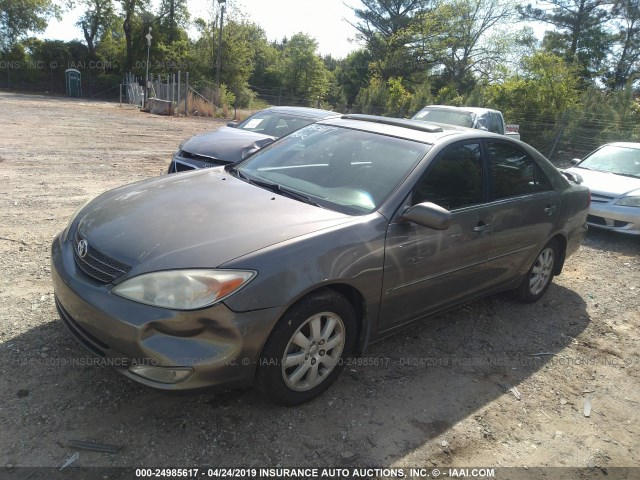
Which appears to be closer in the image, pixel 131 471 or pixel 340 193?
pixel 131 471

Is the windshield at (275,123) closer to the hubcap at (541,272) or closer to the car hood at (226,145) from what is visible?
the car hood at (226,145)

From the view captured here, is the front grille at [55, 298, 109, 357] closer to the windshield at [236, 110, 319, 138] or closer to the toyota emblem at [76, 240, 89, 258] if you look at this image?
the toyota emblem at [76, 240, 89, 258]

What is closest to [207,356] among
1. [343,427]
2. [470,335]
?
[343,427]

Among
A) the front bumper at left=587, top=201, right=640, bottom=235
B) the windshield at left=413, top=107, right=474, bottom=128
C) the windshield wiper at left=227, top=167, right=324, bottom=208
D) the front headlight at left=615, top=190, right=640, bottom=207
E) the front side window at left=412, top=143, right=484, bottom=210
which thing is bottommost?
the front bumper at left=587, top=201, right=640, bottom=235

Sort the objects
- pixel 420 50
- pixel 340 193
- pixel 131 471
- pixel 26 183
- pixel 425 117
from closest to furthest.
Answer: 1. pixel 131 471
2. pixel 340 193
3. pixel 26 183
4. pixel 425 117
5. pixel 420 50

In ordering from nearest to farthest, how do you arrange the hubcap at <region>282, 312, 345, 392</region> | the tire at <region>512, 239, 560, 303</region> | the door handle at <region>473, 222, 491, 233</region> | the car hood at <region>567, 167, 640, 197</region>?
the hubcap at <region>282, 312, 345, 392</region>, the door handle at <region>473, 222, 491, 233</region>, the tire at <region>512, 239, 560, 303</region>, the car hood at <region>567, 167, 640, 197</region>

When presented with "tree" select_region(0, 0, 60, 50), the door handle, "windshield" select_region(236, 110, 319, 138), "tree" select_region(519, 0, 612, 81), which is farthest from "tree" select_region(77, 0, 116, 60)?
the door handle

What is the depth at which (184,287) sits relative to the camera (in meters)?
2.43

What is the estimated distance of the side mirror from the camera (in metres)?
3.02

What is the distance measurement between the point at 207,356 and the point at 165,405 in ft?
2.05

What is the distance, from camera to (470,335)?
13.5 feet

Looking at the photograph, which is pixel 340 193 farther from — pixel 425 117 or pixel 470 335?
pixel 425 117

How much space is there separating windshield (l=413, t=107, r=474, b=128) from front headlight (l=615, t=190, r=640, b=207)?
5061 mm

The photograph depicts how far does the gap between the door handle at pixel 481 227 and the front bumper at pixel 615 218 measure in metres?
4.54
